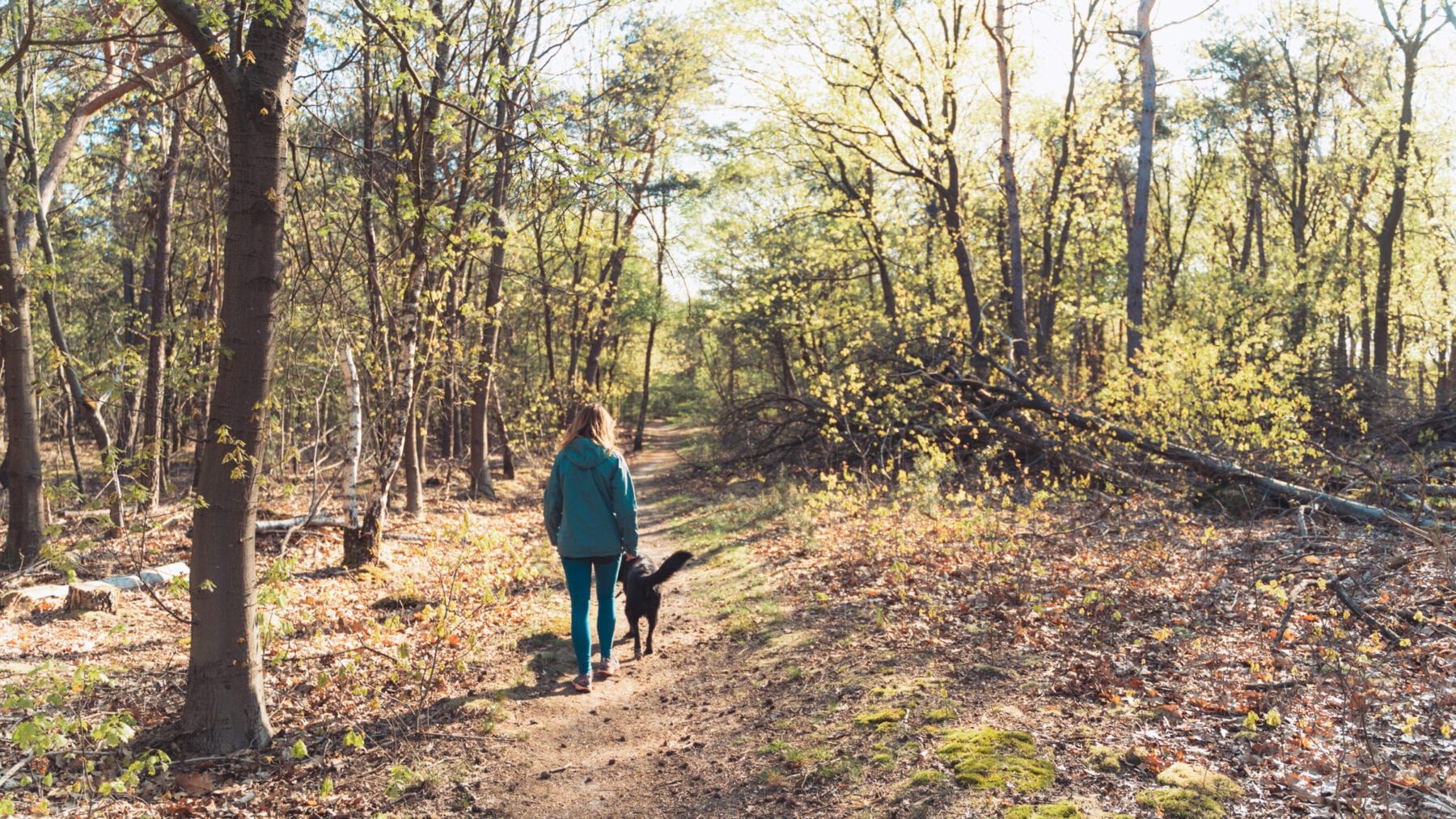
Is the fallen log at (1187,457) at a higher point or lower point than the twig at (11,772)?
higher

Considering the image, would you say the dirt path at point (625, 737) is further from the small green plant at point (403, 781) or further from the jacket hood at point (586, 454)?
the jacket hood at point (586, 454)

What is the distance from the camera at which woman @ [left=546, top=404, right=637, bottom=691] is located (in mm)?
5934

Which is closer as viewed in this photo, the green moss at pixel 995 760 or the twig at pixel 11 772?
the twig at pixel 11 772

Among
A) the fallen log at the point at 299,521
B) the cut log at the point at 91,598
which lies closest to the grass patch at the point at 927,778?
the cut log at the point at 91,598

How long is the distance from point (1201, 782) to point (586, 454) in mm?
4110

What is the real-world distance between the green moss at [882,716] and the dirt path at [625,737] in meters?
0.74

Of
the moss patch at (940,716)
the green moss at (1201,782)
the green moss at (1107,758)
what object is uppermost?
the green moss at (1201,782)

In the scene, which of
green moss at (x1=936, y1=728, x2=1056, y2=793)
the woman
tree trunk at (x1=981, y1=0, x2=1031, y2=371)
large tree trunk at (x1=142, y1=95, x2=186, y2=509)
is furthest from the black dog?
tree trunk at (x1=981, y1=0, x2=1031, y2=371)

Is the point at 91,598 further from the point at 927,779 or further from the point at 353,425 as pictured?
the point at 927,779

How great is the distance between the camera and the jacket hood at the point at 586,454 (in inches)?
234

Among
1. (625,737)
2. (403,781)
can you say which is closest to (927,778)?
(625,737)

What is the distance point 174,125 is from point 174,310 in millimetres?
7595

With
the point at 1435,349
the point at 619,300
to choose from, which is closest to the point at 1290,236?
the point at 1435,349

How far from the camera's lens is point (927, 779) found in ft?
13.5
